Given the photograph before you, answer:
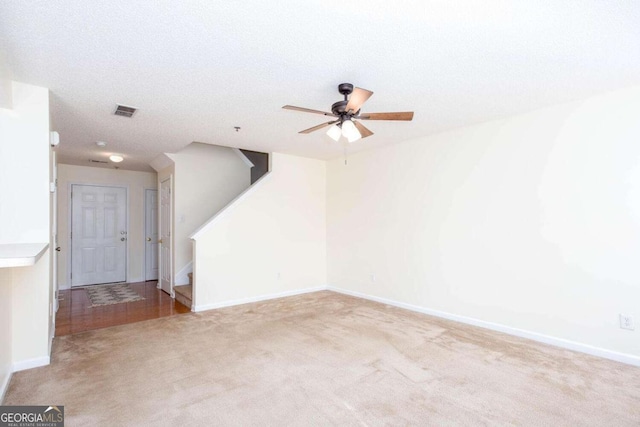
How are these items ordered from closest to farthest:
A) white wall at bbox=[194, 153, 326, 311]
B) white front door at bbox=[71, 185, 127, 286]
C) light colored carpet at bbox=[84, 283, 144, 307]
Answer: white wall at bbox=[194, 153, 326, 311]
light colored carpet at bbox=[84, 283, 144, 307]
white front door at bbox=[71, 185, 127, 286]

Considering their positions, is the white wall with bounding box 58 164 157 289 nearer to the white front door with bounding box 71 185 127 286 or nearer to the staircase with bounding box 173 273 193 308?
the white front door with bounding box 71 185 127 286

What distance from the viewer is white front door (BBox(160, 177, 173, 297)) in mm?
5664

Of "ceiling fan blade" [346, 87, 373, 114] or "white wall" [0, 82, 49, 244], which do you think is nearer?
"ceiling fan blade" [346, 87, 373, 114]

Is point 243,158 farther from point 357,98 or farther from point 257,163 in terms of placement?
point 357,98

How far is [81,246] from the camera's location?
6316 mm

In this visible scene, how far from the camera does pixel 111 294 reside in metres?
5.61

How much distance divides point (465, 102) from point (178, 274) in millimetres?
4973

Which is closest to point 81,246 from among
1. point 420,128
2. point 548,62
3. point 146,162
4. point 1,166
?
point 146,162

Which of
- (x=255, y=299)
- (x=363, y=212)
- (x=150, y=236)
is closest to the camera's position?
(x=255, y=299)

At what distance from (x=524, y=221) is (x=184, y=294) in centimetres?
461

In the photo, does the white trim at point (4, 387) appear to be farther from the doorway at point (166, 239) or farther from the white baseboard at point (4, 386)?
the doorway at point (166, 239)

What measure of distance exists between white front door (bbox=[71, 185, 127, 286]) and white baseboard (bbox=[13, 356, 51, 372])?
4.07 metres

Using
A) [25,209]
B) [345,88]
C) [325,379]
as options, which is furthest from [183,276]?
[345,88]

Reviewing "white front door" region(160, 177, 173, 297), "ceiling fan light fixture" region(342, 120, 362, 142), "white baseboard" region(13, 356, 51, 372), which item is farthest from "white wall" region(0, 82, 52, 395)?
"white front door" region(160, 177, 173, 297)
